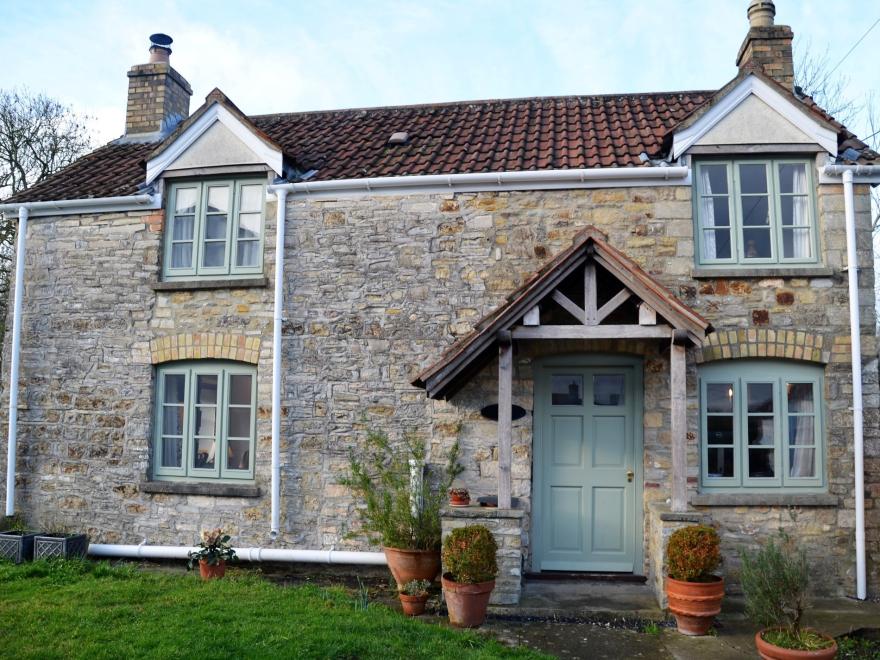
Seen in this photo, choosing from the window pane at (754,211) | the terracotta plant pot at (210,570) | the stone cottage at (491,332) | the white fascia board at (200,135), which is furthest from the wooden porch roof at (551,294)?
the white fascia board at (200,135)

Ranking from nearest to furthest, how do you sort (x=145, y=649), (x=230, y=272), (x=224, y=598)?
(x=145, y=649), (x=224, y=598), (x=230, y=272)

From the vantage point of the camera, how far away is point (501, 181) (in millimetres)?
8078

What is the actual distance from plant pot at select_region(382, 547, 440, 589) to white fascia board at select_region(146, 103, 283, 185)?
5.09 m

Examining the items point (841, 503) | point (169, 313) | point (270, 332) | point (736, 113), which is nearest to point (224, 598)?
point (270, 332)

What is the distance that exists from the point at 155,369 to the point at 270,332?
1.67 meters

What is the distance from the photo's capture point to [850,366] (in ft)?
24.6

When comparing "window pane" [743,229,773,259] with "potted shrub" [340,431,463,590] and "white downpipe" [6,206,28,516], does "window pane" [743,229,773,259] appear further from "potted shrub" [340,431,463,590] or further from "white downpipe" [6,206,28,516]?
"white downpipe" [6,206,28,516]

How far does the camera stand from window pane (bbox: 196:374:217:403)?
8648 mm

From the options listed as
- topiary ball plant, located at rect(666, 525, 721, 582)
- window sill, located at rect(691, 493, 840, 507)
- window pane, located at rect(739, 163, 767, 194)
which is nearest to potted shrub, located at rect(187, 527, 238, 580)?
topiary ball plant, located at rect(666, 525, 721, 582)

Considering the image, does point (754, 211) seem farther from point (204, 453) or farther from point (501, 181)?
point (204, 453)

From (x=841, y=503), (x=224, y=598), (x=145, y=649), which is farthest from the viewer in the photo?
(x=841, y=503)

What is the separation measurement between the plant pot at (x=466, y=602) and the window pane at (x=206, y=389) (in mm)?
4091

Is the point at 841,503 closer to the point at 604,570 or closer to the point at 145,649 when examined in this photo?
the point at 604,570

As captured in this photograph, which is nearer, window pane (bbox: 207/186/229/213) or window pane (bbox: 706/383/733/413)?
window pane (bbox: 706/383/733/413)
